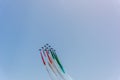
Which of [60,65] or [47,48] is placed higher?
[47,48]

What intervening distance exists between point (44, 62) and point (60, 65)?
4624 millimetres

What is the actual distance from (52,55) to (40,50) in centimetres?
369

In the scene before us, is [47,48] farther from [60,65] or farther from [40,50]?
[60,65]

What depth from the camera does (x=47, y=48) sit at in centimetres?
6750

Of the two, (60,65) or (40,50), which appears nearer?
(60,65)

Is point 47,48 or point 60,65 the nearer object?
point 60,65

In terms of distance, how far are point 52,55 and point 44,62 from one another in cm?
248

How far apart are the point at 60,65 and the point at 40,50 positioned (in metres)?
7.48

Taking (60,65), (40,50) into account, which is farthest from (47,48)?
(60,65)

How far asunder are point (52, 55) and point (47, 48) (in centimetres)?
271

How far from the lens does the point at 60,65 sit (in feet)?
206

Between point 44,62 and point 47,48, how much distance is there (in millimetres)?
3803

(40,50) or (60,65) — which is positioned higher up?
(40,50)

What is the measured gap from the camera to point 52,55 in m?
65.7
